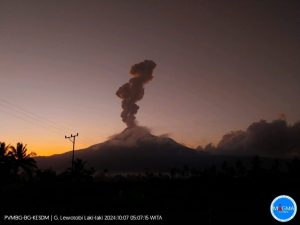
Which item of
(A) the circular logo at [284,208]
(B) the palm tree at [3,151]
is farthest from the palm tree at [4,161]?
(A) the circular logo at [284,208]

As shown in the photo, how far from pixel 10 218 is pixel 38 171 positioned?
4573cm

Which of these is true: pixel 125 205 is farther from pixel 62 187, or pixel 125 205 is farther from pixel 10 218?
pixel 62 187

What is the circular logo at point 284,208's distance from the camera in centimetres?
1847

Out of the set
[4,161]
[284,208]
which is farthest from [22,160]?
[284,208]

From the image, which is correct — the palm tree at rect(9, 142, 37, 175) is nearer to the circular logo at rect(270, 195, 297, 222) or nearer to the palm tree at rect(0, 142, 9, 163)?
the palm tree at rect(0, 142, 9, 163)

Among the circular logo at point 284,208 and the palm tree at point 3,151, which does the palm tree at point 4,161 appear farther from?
the circular logo at point 284,208

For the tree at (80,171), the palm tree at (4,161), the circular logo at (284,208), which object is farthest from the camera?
the tree at (80,171)

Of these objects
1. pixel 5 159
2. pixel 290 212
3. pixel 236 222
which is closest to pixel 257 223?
pixel 236 222

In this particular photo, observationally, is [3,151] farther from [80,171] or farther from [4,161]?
[80,171]

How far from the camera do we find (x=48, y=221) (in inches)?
1022

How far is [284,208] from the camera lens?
18.7 meters

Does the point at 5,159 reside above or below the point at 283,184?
above

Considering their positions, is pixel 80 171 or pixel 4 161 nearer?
pixel 4 161

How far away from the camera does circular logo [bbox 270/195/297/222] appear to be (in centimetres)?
1847
